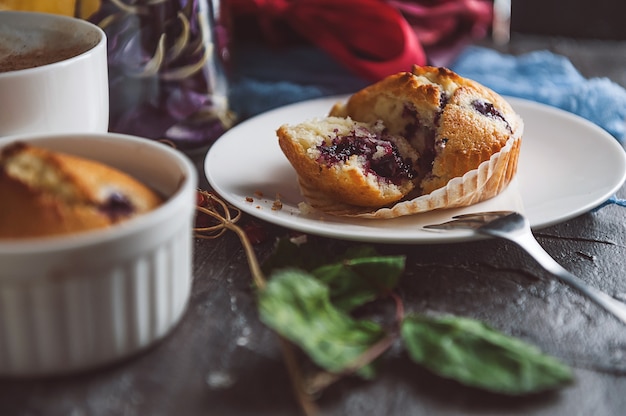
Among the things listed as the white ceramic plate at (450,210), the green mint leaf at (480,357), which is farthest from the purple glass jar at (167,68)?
the green mint leaf at (480,357)

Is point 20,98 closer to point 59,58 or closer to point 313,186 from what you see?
point 59,58

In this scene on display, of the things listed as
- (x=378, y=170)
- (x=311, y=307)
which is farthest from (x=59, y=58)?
(x=311, y=307)

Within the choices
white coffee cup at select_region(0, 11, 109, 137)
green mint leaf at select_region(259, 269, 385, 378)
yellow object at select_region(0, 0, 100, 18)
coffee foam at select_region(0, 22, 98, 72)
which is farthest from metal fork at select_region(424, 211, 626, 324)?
yellow object at select_region(0, 0, 100, 18)

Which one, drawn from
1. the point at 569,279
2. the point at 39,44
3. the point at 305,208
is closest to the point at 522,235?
the point at 569,279

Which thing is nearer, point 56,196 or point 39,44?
point 56,196

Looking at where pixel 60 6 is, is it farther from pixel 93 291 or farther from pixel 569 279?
pixel 569 279

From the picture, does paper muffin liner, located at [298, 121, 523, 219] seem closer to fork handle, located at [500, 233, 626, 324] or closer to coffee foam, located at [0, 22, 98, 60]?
fork handle, located at [500, 233, 626, 324]
